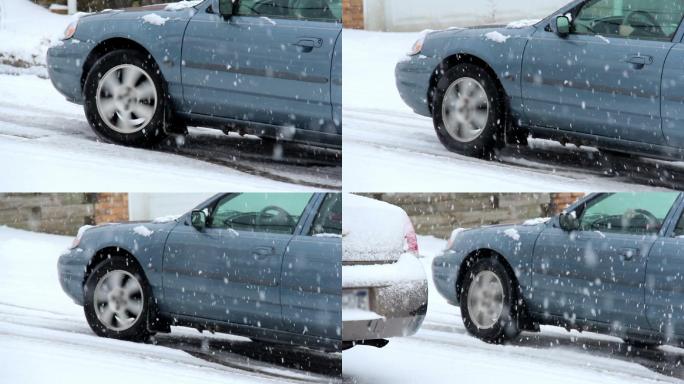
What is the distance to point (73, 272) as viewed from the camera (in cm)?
438

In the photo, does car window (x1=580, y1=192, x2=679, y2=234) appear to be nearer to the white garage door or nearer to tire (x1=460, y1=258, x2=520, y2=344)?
tire (x1=460, y1=258, x2=520, y2=344)

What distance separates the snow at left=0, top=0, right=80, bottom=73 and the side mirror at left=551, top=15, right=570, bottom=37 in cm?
189

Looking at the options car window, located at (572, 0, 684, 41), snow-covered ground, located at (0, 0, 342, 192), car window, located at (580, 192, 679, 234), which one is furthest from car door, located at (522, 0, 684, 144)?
snow-covered ground, located at (0, 0, 342, 192)

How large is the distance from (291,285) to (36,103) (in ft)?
4.06

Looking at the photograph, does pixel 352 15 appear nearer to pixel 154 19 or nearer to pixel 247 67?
pixel 247 67

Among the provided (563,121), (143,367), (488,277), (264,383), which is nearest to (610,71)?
(563,121)

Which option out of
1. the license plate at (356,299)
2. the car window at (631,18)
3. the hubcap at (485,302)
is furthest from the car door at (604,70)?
the license plate at (356,299)

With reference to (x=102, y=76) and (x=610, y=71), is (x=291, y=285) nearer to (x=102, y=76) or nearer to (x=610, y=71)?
(x=102, y=76)

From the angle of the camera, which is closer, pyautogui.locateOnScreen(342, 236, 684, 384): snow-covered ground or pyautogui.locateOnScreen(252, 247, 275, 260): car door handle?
pyautogui.locateOnScreen(252, 247, 275, 260): car door handle

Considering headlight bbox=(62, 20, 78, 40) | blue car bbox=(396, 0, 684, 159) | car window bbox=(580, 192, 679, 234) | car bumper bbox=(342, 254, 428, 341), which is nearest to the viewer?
blue car bbox=(396, 0, 684, 159)

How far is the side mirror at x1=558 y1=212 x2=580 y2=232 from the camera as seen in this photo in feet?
14.4

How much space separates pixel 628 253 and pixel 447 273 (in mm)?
731

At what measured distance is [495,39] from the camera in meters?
4.33

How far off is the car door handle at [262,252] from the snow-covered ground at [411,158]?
1.27 ft
